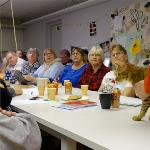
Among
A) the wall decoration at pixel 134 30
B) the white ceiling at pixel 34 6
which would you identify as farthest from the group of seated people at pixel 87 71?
the white ceiling at pixel 34 6

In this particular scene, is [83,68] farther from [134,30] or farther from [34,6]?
[34,6]

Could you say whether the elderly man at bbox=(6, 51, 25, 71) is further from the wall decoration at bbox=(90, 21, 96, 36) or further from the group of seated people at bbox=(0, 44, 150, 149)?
the wall decoration at bbox=(90, 21, 96, 36)

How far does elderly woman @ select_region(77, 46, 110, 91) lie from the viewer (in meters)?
2.59

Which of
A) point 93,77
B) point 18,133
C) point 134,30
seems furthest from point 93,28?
point 18,133

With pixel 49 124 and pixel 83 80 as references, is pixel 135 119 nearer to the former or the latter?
pixel 49 124

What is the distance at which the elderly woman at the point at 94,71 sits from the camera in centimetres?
259

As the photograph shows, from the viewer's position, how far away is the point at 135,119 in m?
1.12

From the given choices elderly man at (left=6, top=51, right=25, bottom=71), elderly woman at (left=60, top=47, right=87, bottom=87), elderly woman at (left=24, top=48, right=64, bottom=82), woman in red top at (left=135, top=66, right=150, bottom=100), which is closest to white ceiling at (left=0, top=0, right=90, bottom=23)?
elderly man at (left=6, top=51, right=25, bottom=71)

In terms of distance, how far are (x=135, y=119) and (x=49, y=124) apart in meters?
0.38

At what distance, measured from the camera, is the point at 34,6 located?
5223 millimetres

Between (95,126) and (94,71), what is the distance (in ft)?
5.55

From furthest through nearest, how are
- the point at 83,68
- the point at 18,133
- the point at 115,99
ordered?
the point at 83,68 → the point at 115,99 → the point at 18,133

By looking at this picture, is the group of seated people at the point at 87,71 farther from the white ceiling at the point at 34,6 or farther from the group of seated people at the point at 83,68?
the white ceiling at the point at 34,6

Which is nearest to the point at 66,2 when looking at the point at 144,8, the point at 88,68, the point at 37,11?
the point at 37,11
